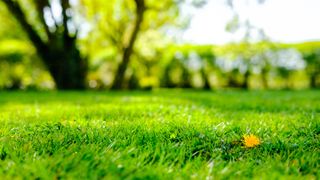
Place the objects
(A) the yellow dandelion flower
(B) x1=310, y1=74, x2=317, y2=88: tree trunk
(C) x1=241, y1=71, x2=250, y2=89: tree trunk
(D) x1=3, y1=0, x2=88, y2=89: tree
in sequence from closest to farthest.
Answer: (A) the yellow dandelion flower → (D) x1=3, y1=0, x2=88, y2=89: tree → (B) x1=310, y1=74, x2=317, y2=88: tree trunk → (C) x1=241, y1=71, x2=250, y2=89: tree trunk

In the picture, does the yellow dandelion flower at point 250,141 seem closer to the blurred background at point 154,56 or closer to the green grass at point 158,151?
the green grass at point 158,151

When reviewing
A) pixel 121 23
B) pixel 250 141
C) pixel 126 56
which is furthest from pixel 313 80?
pixel 250 141

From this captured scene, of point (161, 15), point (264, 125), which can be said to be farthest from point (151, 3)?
point (264, 125)

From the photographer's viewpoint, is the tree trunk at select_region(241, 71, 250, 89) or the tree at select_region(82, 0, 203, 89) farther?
the tree trunk at select_region(241, 71, 250, 89)

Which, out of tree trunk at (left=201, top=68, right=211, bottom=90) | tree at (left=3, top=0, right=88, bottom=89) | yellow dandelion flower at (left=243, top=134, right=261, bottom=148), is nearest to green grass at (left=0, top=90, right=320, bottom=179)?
yellow dandelion flower at (left=243, top=134, right=261, bottom=148)

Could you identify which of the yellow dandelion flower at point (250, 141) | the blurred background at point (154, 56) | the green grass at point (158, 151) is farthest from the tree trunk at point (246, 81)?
the yellow dandelion flower at point (250, 141)

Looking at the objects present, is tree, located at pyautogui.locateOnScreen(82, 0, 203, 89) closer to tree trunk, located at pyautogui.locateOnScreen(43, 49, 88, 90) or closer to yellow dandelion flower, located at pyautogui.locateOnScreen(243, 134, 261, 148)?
tree trunk, located at pyautogui.locateOnScreen(43, 49, 88, 90)
